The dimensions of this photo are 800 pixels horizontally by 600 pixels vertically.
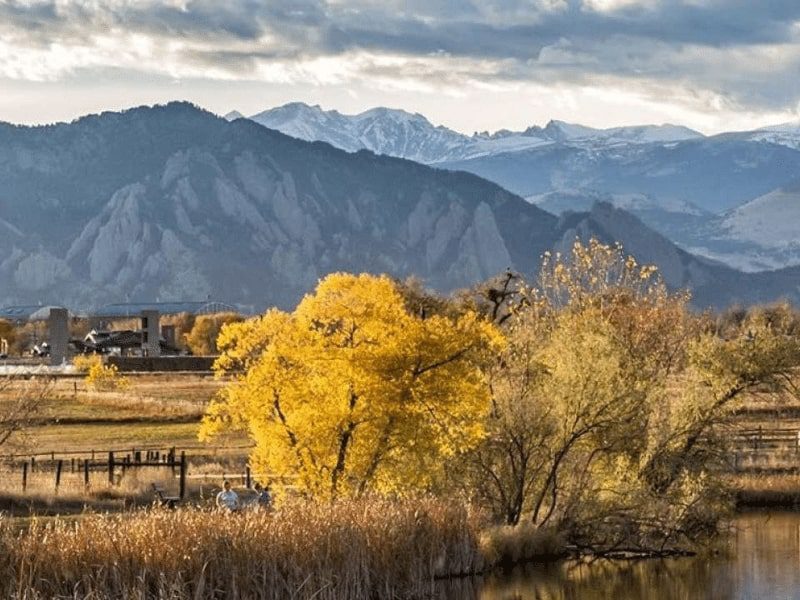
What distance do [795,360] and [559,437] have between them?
12875 millimetres

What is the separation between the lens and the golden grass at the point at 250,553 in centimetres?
3241

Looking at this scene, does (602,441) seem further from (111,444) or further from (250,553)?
(111,444)

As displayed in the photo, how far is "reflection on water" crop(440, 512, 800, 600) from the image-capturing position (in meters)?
44.2

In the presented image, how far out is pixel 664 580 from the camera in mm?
47594

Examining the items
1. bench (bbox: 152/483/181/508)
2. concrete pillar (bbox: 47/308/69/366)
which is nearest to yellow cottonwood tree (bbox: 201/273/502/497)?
bench (bbox: 152/483/181/508)

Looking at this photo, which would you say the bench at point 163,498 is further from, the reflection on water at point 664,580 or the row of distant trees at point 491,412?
the reflection on water at point 664,580

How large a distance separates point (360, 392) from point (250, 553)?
1366 cm

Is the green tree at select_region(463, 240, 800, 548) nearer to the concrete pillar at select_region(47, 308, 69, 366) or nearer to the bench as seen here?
the bench

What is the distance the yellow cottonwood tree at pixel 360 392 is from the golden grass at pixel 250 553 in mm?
4452

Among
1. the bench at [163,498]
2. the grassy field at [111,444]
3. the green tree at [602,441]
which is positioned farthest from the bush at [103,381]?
the green tree at [602,441]

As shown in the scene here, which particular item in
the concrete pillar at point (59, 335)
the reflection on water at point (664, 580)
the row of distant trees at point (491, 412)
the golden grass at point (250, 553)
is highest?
the concrete pillar at point (59, 335)

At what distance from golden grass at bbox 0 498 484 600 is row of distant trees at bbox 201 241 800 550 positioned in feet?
15.4

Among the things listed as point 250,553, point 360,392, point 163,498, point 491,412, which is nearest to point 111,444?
point 163,498

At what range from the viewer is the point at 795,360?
194 feet
